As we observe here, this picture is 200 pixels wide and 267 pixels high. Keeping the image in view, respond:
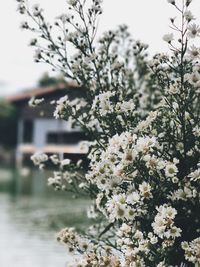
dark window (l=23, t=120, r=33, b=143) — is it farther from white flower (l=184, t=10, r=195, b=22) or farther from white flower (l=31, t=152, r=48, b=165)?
white flower (l=184, t=10, r=195, b=22)

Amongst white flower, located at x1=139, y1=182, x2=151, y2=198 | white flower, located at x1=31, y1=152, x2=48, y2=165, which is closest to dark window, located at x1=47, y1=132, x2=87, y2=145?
white flower, located at x1=31, y1=152, x2=48, y2=165

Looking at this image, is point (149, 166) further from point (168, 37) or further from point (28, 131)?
point (28, 131)

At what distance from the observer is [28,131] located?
53.3 m

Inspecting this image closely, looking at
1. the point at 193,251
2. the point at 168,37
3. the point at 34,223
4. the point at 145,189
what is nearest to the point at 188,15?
the point at 168,37

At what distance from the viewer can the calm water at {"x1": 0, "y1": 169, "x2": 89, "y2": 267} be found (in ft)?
34.3

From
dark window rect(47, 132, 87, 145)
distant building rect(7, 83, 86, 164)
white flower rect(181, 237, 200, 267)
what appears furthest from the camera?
distant building rect(7, 83, 86, 164)

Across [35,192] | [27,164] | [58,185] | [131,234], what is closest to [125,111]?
[131,234]

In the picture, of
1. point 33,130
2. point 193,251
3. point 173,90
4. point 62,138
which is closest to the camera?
point 193,251

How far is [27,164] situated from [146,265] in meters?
44.5

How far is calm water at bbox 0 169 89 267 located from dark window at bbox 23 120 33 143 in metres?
27.4

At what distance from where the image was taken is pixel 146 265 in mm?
4109

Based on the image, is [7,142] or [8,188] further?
[7,142]

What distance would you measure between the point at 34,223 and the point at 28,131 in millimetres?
38785

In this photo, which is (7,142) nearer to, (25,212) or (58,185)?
(25,212)
